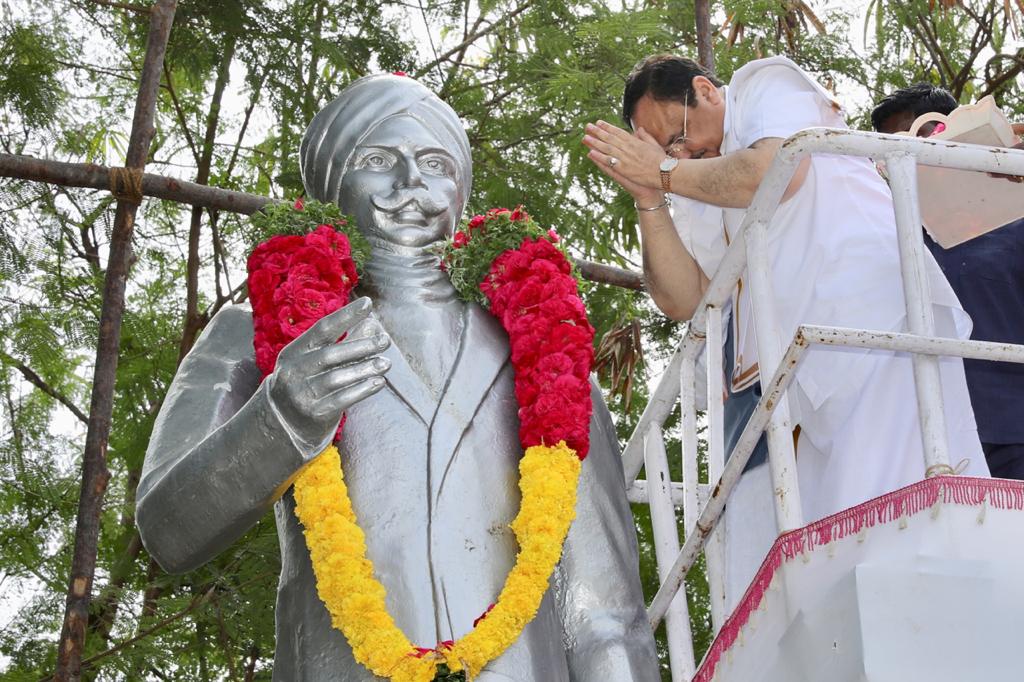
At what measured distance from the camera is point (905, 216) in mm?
2742

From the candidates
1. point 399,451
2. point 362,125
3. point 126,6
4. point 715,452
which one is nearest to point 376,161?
point 362,125

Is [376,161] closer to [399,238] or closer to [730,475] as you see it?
[399,238]

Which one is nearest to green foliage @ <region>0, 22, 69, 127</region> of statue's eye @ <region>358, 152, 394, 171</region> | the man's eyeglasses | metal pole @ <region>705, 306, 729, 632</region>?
the man's eyeglasses

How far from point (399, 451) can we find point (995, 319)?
1478mm

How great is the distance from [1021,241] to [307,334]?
6.07 ft

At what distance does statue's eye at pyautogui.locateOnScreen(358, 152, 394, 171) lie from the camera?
Answer: 3.23 metres

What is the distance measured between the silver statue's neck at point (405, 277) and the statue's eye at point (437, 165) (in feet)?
0.64

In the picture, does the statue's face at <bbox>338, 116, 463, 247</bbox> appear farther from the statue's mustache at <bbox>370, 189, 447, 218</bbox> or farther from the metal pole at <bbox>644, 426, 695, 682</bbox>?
the metal pole at <bbox>644, 426, 695, 682</bbox>

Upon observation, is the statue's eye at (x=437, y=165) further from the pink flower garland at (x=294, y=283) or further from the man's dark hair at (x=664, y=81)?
the man's dark hair at (x=664, y=81)

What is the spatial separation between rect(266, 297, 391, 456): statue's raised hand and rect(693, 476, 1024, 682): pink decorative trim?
30.3 inches

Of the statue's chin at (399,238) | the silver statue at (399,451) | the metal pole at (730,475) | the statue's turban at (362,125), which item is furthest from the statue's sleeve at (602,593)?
the statue's turban at (362,125)

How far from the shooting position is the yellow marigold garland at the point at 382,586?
8.46ft

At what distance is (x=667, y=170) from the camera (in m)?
3.62

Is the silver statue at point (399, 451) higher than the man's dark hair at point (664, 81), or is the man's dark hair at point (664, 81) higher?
the man's dark hair at point (664, 81)
